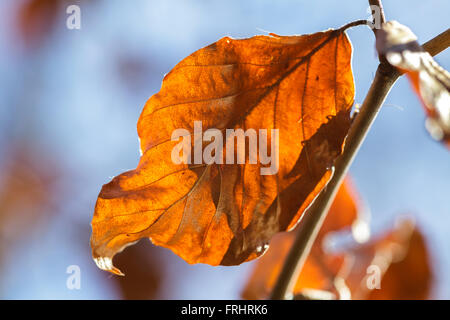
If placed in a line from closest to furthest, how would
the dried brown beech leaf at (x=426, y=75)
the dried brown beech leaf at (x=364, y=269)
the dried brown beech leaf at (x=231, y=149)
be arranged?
the dried brown beech leaf at (x=426, y=75), the dried brown beech leaf at (x=231, y=149), the dried brown beech leaf at (x=364, y=269)

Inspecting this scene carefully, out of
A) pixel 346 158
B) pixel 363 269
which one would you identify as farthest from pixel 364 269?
pixel 346 158

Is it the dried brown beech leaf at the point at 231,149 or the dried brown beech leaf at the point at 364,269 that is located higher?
the dried brown beech leaf at the point at 231,149

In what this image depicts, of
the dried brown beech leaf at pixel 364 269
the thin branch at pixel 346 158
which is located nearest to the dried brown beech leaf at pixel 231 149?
the thin branch at pixel 346 158

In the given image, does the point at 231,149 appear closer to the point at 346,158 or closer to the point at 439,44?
the point at 346,158

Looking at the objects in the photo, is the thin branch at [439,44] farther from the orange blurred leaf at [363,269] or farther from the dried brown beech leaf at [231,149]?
the orange blurred leaf at [363,269]
